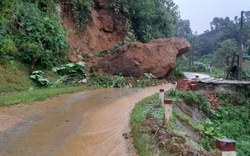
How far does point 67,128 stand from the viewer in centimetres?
592

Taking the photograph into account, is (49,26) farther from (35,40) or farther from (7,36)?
(7,36)

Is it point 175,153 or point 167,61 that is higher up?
point 167,61

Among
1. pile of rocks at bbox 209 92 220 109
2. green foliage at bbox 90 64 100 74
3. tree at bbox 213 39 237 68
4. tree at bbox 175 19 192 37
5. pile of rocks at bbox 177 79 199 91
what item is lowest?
pile of rocks at bbox 209 92 220 109

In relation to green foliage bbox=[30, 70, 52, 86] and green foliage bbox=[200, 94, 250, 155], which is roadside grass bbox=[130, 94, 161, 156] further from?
green foliage bbox=[30, 70, 52, 86]

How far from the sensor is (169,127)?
5.64 m

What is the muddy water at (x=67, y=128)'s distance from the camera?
464cm

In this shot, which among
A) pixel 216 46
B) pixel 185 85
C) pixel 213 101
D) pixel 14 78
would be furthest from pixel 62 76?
pixel 216 46

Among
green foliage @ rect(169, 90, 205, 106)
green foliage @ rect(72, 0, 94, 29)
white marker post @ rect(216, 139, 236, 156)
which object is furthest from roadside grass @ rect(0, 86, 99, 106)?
green foliage @ rect(72, 0, 94, 29)

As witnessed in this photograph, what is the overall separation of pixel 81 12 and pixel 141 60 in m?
6.42

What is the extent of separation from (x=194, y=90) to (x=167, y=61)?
3.72m

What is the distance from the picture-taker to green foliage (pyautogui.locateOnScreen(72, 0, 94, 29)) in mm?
17812

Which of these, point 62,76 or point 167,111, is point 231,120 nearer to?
point 167,111

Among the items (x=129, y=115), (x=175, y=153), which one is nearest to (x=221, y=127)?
(x=129, y=115)

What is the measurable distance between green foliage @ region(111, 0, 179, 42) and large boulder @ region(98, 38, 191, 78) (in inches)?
252
